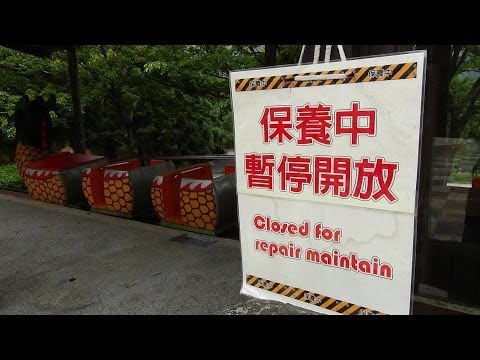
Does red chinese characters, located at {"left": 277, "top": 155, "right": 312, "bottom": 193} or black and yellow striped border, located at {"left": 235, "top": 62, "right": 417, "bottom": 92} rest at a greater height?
black and yellow striped border, located at {"left": 235, "top": 62, "right": 417, "bottom": 92}

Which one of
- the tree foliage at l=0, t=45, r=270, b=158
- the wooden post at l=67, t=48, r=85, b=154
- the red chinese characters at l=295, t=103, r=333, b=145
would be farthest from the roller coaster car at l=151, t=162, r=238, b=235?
the wooden post at l=67, t=48, r=85, b=154

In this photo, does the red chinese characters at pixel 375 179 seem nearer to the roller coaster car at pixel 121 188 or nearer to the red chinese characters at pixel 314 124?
the red chinese characters at pixel 314 124

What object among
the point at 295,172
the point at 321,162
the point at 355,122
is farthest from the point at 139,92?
the point at 355,122

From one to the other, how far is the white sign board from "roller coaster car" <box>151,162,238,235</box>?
2295 millimetres

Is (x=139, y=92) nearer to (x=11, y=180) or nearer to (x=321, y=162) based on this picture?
(x=11, y=180)

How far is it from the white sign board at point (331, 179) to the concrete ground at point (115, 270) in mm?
587

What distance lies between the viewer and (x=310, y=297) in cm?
268

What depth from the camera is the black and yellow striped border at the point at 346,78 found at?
6.81 feet

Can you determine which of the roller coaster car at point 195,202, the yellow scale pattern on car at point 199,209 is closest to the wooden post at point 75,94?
the roller coaster car at point 195,202

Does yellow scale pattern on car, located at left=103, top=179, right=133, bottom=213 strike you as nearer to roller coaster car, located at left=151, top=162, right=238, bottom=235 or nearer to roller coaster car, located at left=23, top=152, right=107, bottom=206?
roller coaster car, located at left=151, top=162, right=238, bottom=235

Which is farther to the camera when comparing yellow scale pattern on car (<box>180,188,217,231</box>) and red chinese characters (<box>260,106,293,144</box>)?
yellow scale pattern on car (<box>180,188,217,231</box>)

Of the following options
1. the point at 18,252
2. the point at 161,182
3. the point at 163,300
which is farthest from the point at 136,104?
the point at 163,300

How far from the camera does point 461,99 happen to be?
3.58m

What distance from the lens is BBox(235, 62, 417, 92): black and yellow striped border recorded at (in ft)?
6.81
